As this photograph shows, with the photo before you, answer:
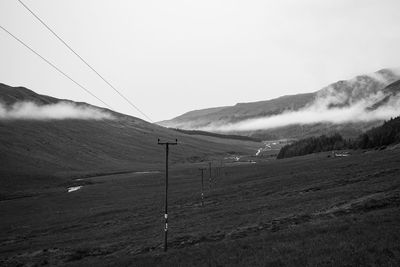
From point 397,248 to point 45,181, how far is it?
160197 mm

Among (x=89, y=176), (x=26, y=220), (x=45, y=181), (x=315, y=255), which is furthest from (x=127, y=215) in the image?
(x=89, y=176)

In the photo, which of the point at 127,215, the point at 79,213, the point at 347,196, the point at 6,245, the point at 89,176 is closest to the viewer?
the point at 347,196

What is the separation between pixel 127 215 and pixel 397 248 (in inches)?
2170

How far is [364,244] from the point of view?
20.4 meters

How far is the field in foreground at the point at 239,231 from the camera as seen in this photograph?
848 inches

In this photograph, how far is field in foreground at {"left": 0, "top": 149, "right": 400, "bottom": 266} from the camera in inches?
848

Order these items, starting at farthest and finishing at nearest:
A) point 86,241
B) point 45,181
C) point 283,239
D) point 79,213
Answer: point 45,181, point 79,213, point 86,241, point 283,239

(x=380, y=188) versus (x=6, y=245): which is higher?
(x=380, y=188)

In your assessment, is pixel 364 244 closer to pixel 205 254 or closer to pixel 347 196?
pixel 205 254

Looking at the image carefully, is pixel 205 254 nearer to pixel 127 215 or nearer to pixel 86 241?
pixel 86 241

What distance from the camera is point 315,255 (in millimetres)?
20484

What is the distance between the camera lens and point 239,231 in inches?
1393

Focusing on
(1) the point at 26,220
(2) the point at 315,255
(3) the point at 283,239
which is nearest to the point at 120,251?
(3) the point at 283,239

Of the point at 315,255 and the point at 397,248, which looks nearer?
the point at 397,248
